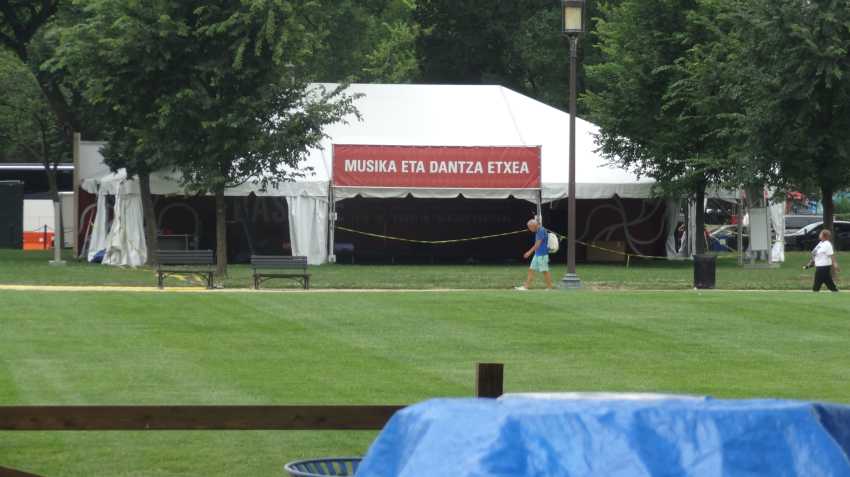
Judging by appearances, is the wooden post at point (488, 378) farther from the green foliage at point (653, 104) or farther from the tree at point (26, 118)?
the tree at point (26, 118)

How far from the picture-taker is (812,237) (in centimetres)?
5662

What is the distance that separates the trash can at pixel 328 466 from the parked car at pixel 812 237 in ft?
165

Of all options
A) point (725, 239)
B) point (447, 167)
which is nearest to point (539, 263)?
point (447, 167)

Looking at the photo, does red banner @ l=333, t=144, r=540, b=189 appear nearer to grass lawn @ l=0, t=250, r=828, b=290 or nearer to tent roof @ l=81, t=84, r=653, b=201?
tent roof @ l=81, t=84, r=653, b=201

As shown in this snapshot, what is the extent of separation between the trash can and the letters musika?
102 feet

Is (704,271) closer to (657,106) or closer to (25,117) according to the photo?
(657,106)

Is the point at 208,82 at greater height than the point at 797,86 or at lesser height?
greater

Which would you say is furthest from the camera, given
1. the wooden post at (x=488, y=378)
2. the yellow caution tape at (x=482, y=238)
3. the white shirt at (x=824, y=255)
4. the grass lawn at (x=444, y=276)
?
the yellow caution tape at (x=482, y=238)

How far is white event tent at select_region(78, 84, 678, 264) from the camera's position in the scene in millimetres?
39031

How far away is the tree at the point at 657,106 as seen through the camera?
40.8 m

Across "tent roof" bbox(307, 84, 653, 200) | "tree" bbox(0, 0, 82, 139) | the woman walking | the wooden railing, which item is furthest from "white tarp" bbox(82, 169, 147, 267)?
the wooden railing

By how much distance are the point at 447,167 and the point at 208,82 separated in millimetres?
7608

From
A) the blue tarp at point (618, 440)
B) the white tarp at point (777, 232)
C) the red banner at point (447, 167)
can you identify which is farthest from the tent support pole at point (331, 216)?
the blue tarp at point (618, 440)

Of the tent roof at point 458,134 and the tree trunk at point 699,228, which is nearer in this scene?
the tent roof at point 458,134
